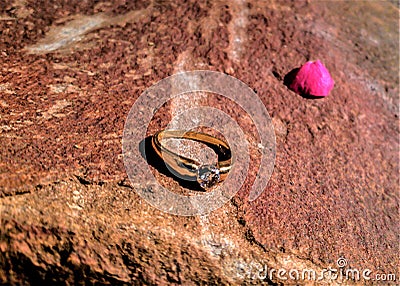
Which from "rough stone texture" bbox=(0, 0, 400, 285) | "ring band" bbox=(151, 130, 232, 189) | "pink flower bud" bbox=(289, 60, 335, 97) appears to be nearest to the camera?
"rough stone texture" bbox=(0, 0, 400, 285)

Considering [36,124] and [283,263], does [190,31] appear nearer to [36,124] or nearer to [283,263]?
[36,124]

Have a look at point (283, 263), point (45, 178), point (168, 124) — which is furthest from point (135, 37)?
point (283, 263)

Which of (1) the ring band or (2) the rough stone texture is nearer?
(2) the rough stone texture

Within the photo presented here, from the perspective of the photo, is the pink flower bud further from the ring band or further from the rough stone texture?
the ring band

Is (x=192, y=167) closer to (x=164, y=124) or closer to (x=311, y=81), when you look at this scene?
(x=164, y=124)

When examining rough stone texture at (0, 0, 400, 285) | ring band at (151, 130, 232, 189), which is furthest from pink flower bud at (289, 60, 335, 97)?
ring band at (151, 130, 232, 189)

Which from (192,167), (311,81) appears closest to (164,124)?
(192,167)
